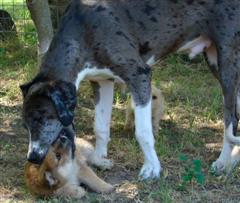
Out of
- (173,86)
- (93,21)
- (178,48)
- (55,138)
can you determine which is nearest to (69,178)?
(55,138)

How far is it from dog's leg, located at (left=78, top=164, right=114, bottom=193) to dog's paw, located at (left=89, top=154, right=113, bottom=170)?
0.45m

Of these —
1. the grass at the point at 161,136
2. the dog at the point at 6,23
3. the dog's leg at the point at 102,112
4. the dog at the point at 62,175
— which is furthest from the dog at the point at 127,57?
the dog at the point at 6,23

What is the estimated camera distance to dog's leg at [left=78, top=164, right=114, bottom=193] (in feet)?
16.6

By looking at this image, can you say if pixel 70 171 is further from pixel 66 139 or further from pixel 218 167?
pixel 218 167

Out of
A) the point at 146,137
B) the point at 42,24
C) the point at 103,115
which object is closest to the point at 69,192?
the point at 146,137

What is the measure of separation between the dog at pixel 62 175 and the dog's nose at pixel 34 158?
0.07 metres

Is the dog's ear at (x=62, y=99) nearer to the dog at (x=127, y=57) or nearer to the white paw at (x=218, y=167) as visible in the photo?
the dog at (x=127, y=57)

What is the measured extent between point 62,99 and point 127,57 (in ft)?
2.34

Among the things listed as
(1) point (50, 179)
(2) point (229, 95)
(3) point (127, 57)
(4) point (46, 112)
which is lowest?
(1) point (50, 179)

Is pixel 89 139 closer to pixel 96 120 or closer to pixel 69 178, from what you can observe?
pixel 96 120

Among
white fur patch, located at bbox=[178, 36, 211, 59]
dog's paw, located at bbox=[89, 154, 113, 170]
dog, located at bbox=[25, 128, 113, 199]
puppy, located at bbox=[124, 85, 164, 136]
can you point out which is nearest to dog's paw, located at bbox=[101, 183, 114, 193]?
dog, located at bbox=[25, 128, 113, 199]

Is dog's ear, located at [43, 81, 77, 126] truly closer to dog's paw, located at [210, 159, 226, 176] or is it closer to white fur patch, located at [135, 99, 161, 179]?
white fur patch, located at [135, 99, 161, 179]

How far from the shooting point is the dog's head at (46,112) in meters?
4.92

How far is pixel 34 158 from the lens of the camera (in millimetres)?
4836
